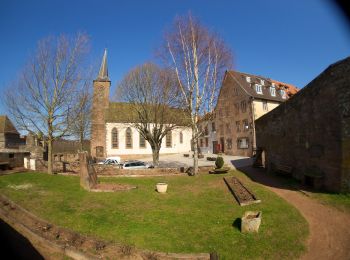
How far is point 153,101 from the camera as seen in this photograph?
26438 mm

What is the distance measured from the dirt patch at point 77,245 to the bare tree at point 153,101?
56.9 ft

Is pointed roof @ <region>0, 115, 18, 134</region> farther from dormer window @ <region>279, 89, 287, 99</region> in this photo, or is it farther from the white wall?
dormer window @ <region>279, 89, 287, 99</region>

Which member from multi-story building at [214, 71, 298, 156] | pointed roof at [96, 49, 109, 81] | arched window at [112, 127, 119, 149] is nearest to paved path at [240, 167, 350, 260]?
multi-story building at [214, 71, 298, 156]

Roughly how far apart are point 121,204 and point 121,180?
6841mm

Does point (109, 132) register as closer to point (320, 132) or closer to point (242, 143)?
point (242, 143)

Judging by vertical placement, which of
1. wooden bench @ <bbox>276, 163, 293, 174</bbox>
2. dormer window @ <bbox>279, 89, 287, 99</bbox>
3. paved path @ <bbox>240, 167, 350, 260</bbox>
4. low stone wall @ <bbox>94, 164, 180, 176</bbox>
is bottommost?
paved path @ <bbox>240, 167, 350, 260</bbox>

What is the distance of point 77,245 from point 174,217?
4215mm

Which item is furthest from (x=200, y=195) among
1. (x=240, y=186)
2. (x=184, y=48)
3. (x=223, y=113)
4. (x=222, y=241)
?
(x=223, y=113)

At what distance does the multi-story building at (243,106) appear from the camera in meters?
35.8

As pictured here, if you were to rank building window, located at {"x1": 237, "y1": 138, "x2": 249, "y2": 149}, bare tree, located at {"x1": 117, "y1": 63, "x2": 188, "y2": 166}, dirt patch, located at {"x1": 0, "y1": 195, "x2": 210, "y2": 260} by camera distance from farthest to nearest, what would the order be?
building window, located at {"x1": 237, "y1": 138, "x2": 249, "y2": 149} → bare tree, located at {"x1": 117, "y1": 63, "x2": 188, "y2": 166} → dirt patch, located at {"x1": 0, "y1": 195, "x2": 210, "y2": 260}

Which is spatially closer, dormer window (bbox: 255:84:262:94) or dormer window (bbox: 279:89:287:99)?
dormer window (bbox: 255:84:262:94)

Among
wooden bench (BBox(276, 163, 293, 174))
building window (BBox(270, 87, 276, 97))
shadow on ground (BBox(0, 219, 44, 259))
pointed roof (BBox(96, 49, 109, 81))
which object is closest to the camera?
shadow on ground (BBox(0, 219, 44, 259))

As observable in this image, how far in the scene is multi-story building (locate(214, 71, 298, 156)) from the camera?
117 feet

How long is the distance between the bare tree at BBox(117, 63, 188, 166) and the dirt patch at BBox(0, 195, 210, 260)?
17.3 meters
